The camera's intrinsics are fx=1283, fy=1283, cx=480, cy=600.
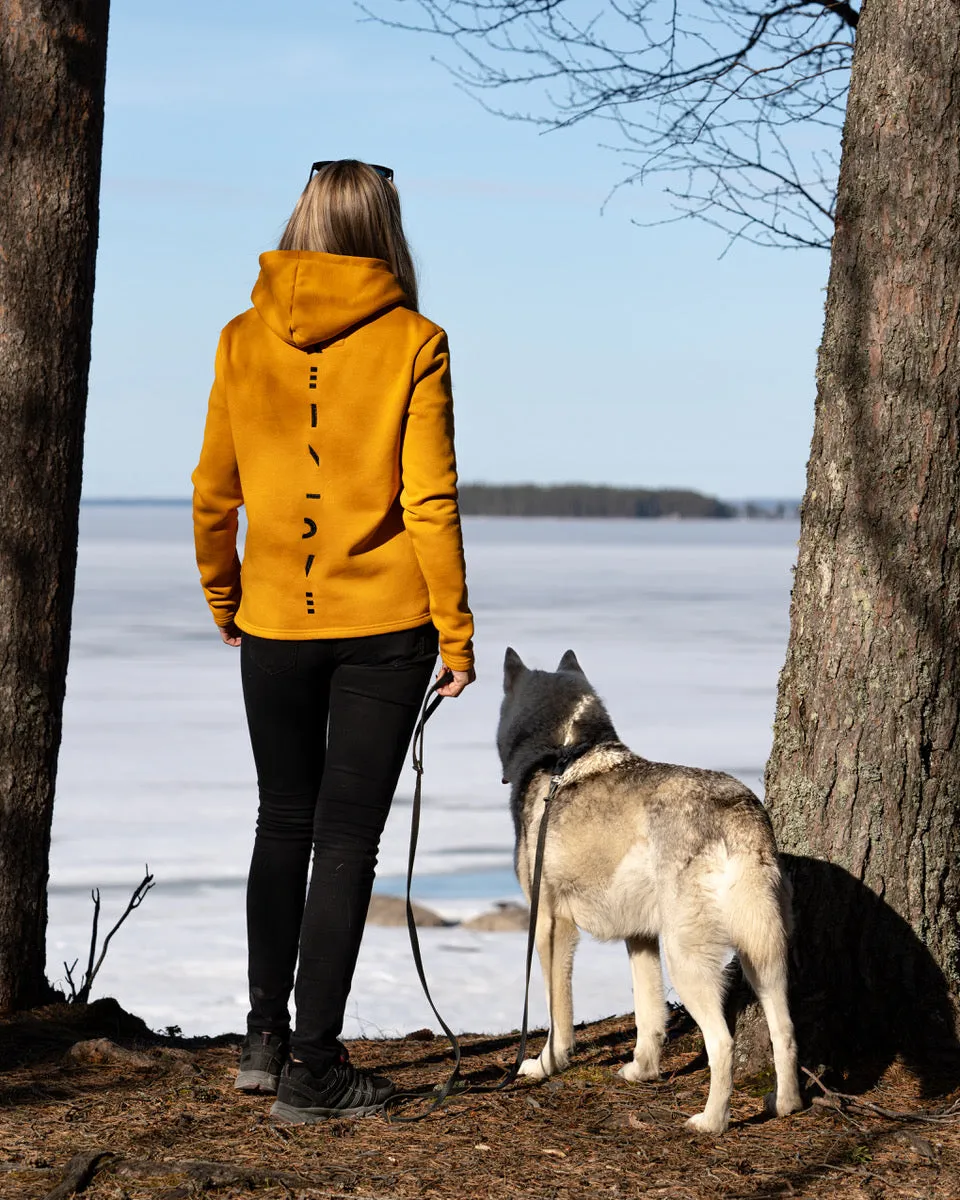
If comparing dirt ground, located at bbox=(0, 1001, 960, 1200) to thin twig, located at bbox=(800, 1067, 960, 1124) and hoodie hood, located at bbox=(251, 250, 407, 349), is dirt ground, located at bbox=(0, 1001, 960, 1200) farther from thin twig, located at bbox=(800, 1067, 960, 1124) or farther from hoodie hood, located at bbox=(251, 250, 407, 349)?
hoodie hood, located at bbox=(251, 250, 407, 349)

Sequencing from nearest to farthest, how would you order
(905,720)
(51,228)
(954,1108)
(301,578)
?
(301,578)
(954,1108)
(905,720)
(51,228)

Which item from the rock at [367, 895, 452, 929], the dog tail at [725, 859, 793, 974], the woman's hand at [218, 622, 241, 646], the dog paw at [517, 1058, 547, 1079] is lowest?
the rock at [367, 895, 452, 929]

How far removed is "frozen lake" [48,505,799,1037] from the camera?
8281 millimetres

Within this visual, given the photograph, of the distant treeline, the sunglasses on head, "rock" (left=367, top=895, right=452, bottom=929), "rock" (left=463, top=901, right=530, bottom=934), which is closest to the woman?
the sunglasses on head

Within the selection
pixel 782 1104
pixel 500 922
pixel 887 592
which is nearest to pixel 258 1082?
pixel 782 1104

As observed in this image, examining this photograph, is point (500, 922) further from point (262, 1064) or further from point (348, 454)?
point (348, 454)

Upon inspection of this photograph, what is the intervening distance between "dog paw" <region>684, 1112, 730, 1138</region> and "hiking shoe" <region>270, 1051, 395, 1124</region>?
960 mm

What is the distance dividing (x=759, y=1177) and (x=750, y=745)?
1035 centimetres

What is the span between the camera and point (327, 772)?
3711 millimetres

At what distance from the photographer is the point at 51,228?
4.69m

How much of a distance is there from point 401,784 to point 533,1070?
29.3 ft

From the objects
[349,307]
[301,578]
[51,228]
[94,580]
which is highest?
[51,228]

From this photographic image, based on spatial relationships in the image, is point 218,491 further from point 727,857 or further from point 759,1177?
point 759,1177

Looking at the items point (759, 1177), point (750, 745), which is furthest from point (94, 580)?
point (759, 1177)
